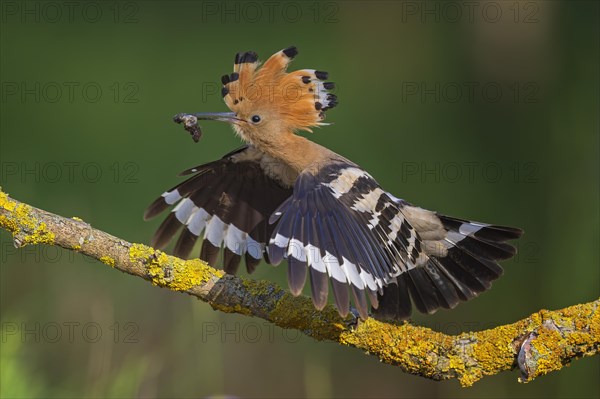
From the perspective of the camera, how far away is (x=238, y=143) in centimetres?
471

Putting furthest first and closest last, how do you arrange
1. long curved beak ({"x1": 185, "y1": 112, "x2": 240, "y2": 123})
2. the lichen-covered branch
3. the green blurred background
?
the green blurred background < long curved beak ({"x1": 185, "y1": 112, "x2": 240, "y2": 123}) < the lichen-covered branch

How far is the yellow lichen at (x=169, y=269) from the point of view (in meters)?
2.16

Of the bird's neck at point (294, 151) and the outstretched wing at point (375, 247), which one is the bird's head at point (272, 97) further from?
the outstretched wing at point (375, 247)

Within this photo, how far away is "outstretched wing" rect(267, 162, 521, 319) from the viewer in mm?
2295

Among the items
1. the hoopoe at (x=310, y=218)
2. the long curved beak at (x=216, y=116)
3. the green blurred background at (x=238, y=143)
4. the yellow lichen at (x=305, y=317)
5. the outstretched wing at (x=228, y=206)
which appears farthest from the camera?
the green blurred background at (x=238, y=143)

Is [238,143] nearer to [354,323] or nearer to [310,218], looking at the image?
[310,218]

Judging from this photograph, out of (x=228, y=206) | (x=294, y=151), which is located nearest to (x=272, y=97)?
(x=294, y=151)

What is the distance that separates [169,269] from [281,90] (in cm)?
89

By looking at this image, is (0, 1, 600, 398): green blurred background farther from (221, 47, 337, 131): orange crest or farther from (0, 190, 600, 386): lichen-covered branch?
(221, 47, 337, 131): orange crest

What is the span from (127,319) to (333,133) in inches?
75.2

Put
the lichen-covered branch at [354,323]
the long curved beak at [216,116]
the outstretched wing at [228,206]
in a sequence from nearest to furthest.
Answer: the lichen-covered branch at [354,323] → the long curved beak at [216,116] → the outstretched wing at [228,206]

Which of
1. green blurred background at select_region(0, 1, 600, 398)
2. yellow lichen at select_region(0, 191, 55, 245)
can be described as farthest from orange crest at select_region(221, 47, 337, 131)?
yellow lichen at select_region(0, 191, 55, 245)

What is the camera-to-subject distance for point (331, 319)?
2.26m

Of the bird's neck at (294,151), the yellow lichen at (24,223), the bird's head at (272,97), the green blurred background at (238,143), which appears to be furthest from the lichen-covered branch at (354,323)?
the bird's head at (272,97)
